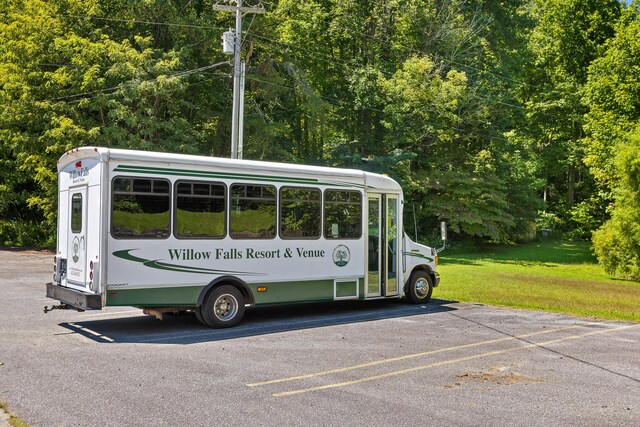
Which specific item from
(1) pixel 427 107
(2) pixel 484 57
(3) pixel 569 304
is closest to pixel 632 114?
(1) pixel 427 107

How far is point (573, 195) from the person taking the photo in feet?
168

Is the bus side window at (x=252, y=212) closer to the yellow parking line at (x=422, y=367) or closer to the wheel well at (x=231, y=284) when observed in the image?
the wheel well at (x=231, y=284)

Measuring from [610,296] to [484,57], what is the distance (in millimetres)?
26077

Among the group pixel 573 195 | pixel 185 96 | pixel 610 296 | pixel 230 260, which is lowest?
pixel 610 296

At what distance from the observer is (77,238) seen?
10672 mm

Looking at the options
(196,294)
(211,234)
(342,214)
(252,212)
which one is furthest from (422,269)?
(196,294)

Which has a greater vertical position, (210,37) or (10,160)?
(210,37)

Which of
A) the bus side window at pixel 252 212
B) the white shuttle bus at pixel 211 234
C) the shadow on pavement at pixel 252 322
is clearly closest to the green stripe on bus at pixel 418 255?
the white shuttle bus at pixel 211 234

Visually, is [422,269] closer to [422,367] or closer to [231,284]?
[231,284]

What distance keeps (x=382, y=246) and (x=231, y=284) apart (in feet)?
12.5

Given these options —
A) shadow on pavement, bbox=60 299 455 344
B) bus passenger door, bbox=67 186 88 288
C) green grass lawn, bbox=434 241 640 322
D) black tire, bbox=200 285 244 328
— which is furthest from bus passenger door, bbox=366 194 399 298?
bus passenger door, bbox=67 186 88 288

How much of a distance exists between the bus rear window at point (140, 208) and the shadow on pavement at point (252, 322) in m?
1.68

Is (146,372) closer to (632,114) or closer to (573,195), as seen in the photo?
(632,114)

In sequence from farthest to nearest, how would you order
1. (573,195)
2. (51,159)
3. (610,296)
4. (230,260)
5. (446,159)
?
(573,195) < (446,159) < (51,159) < (610,296) < (230,260)
